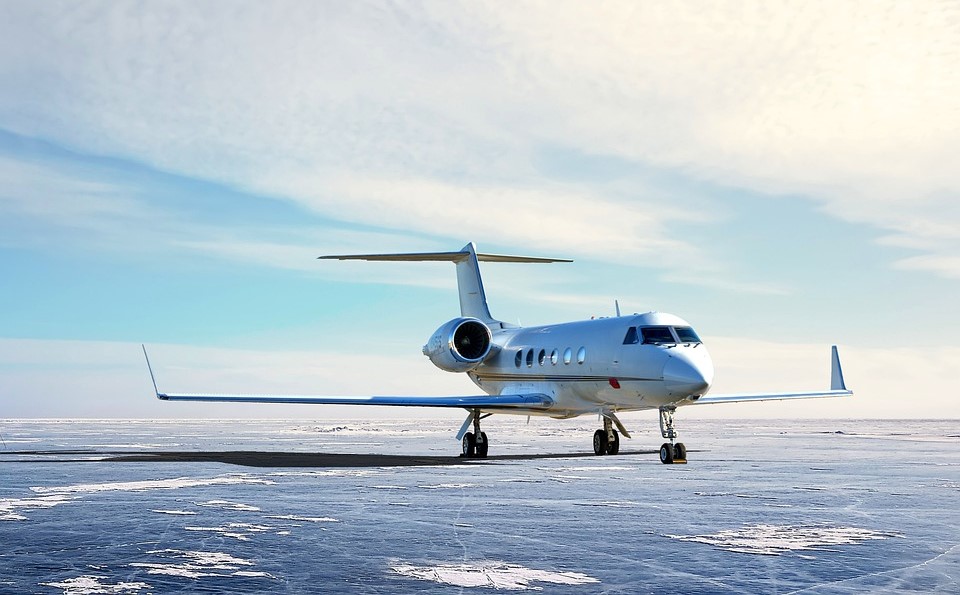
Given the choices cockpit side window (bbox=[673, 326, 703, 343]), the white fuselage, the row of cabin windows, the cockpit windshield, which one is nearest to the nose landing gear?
the white fuselage

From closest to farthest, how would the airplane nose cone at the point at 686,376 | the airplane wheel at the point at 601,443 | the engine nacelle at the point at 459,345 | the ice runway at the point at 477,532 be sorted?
the ice runway at the point at 477,532 < the airplane nose cone at the point at 686,376 < the airplane wheel at the point at 601,443 < the engine nacelle at the point at 459,345

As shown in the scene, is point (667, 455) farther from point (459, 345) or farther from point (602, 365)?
point (459, 345)

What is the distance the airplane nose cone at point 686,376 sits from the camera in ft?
65.7

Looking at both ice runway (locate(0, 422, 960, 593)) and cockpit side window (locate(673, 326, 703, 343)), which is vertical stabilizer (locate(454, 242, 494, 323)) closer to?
cockpit side window (locate(673, 326, 703, 343))

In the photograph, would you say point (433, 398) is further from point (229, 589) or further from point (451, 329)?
point (229, 589)

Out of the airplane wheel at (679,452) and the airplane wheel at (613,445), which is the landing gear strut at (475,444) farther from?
the airplane wheel at (679,452)

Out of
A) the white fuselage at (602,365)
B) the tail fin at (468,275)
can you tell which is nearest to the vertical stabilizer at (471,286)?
the tail fin at (468,275)

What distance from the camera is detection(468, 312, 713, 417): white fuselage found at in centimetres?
2052

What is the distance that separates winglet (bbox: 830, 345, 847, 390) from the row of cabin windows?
9.47 m

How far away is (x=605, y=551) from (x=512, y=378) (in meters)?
19.0

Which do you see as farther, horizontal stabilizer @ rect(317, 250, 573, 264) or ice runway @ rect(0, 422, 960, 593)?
horizontal stabilizer @ rect(317, 250, 573, 264)

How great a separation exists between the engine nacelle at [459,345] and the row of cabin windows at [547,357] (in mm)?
1078

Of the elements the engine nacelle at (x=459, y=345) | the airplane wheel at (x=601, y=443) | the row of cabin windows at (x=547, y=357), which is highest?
the engine nacelle at (x=459, y=345)

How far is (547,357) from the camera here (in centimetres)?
2550
